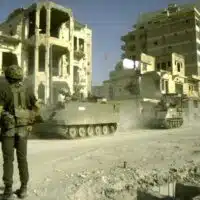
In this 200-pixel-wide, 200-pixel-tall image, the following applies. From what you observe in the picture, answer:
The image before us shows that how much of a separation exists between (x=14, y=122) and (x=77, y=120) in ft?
28.6

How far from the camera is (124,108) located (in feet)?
91.0

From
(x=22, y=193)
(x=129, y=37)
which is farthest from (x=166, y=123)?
(x=129, y=37)

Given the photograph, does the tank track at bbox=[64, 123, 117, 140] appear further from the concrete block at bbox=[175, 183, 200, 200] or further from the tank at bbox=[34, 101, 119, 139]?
the concrete block at bbox=[175, 183, 200, 200]

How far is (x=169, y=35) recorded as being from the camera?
4378 centimetres

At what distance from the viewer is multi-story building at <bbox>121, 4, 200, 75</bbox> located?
41531 millimetres

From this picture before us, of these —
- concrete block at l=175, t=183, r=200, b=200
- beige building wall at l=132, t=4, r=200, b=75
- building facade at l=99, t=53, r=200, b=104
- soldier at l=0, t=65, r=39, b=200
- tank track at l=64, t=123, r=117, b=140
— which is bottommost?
concrete block at l=175, t=183, r=200, b=200

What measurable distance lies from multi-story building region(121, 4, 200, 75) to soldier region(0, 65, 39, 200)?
128ft

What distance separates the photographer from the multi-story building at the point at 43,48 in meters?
21.0

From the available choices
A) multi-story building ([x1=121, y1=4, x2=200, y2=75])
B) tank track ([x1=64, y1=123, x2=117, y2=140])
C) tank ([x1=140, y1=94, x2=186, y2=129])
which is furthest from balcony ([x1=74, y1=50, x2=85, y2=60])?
multi-story building ([x1=121, y1=4, x2=200, y2=75])

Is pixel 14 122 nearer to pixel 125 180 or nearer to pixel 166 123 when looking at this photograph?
pixel 125 180

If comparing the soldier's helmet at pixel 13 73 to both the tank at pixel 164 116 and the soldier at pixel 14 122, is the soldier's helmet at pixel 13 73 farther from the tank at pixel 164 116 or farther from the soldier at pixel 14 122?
the tank at pixel 164 116

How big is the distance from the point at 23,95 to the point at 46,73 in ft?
60.5

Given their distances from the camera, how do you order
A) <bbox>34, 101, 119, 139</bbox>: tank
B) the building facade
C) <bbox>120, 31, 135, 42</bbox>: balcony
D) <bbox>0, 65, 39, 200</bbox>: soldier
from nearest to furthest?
<bbox>0, 65, 39, 200</bbox>: soldier < <bbox>34, 101, 119, 139</bbox>: tank < the building facade < <bbox>120, 31, 135, 42</bbox>: balcony

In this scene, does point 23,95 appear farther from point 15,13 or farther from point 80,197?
point 15,13
